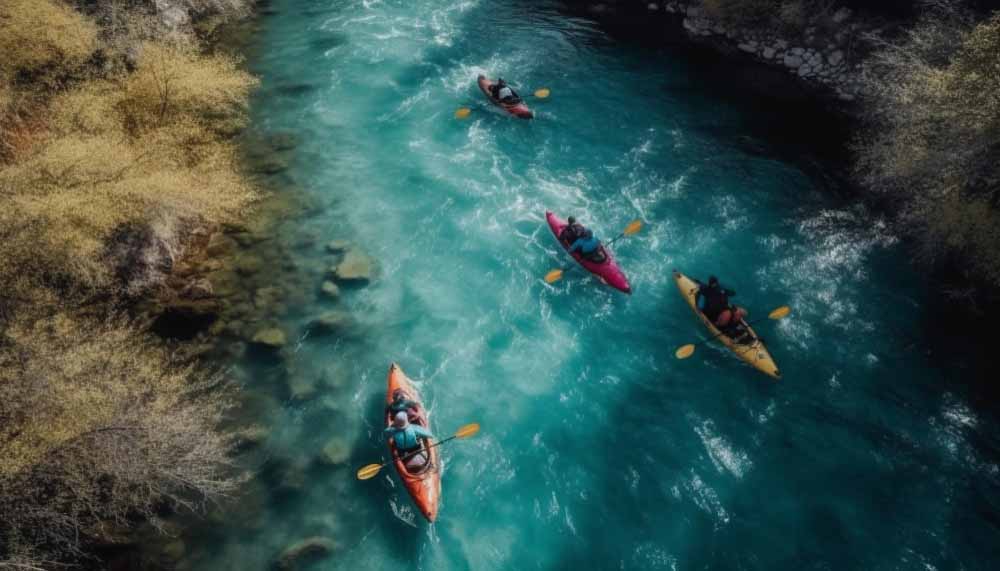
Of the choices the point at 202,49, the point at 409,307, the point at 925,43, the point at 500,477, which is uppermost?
the point at 925,43

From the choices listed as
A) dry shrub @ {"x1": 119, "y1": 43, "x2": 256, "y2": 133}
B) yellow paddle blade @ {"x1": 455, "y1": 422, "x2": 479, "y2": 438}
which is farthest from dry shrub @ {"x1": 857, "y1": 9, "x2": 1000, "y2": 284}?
dry shrub @ {"x1": 119, "y1": 43, "x2": 256, "y2": 133}

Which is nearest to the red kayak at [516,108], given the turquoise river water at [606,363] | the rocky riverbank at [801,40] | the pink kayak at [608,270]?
the turquoise river water at [606,363]

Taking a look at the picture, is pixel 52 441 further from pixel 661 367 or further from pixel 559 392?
pixel 661 367

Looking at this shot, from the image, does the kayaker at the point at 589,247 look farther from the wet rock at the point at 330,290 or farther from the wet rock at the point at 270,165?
the wet rock at the point at 270,165

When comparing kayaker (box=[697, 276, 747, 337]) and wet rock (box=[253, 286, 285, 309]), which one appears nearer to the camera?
kayaker (box=[697, 276, 747, 337])

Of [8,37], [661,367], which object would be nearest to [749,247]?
[661,367]

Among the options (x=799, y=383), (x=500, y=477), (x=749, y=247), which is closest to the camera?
(x=500, y=477)

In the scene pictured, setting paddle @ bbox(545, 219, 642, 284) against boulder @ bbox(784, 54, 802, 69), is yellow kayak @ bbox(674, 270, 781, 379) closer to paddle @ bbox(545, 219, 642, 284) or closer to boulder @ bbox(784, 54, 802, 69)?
paddle @ bbox(545, 219, 642, 284)
